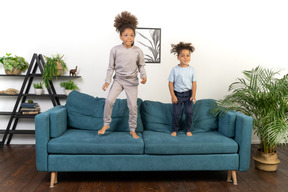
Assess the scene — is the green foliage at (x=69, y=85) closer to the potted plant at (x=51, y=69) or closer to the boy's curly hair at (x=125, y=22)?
the potted plant at (x=51, y=69)

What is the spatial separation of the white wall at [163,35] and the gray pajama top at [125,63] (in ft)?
3.43

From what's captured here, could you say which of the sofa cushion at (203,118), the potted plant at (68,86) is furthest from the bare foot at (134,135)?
the potted plant at (68,86)

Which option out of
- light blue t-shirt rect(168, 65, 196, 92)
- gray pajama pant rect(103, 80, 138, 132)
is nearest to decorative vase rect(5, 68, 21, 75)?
gray pajama pant rect(103, 80, 138, 132)

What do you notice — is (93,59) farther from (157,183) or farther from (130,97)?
(157,183)

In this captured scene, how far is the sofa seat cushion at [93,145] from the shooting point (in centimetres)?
232

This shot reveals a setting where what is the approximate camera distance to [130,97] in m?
2.67

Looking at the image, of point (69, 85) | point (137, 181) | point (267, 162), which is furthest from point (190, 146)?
point (69, 85)

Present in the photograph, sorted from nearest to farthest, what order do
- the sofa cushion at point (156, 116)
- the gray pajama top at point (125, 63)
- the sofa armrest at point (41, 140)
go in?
the sofa armrest at point (41, 140)
the gray pajama top at point (125, 63)
the sofa cushion at point (156, 116)

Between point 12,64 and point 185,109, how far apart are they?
7.94 ft

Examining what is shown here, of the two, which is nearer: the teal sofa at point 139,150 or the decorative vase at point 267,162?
the teal sofa at point 139,150

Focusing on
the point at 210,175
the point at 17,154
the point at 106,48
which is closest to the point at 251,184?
the point at 210,175

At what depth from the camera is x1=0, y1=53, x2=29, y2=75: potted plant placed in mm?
3377

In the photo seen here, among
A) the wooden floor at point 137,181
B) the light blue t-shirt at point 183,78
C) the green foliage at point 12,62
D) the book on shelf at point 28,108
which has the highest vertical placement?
the green foliage at point 12,62

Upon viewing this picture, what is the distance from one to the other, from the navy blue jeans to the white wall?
953 mm
